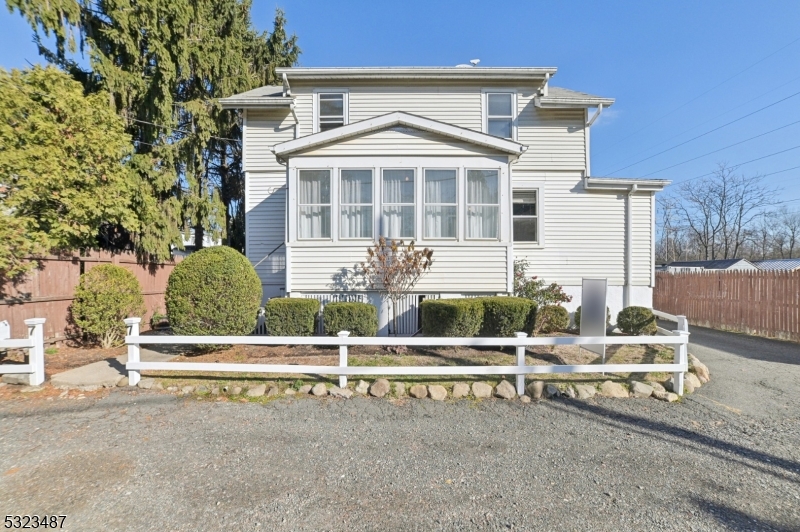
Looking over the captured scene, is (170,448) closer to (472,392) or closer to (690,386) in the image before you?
(472,392)

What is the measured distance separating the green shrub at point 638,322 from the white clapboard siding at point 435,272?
118 inches

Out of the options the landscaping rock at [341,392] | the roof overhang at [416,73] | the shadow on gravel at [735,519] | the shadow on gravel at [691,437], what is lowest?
the shadow on gravel at [691,437]

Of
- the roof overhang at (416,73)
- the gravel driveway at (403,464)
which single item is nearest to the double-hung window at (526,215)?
the roof overhang at (416,73)

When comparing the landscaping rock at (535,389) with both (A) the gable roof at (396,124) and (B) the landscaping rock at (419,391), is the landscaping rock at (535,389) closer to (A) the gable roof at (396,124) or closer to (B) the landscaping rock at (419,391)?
(B) the landscaping rock at (419,391)

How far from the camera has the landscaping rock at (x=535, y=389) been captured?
4918 millimetres

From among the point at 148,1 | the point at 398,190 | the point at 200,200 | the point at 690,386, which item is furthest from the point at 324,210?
the point at 148,1

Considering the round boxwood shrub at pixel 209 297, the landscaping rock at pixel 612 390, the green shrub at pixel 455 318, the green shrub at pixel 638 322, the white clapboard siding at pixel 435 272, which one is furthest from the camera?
the white clapboard siding at pixel 435 272

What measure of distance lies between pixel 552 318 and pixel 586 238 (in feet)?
10.6

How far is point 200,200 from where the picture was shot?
1216 cm

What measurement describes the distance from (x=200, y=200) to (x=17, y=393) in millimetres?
8189

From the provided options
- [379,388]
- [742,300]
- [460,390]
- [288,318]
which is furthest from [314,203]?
[742,300]

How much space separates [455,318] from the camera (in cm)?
652

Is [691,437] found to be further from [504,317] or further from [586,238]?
[586,238]

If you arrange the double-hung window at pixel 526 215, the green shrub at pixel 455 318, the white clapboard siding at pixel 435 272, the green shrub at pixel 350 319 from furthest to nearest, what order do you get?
the double-hung window at pixel 526 215, the white clapboard siding at pixel 435 272, the green shrub at pixel 350 319, the green shrub at pixel 455 318
